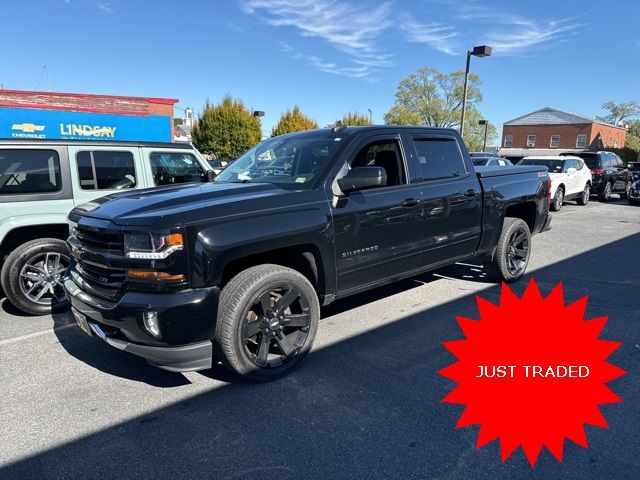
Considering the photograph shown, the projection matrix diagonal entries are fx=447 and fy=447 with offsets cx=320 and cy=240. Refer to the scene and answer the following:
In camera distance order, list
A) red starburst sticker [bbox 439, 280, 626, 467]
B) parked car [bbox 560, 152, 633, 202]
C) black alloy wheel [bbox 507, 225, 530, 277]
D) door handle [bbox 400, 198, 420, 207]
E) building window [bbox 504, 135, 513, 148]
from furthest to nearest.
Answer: building window [bbox 504, 135, 513, 148] < parked car [bbox 560, 152, 633, 202] < black alloy wheel [bbox 507, 225, 530, 277] < door handle [bbox 400, 198, 420, 207] < red starburst sticker [bbox 439, 280, 626, 467]

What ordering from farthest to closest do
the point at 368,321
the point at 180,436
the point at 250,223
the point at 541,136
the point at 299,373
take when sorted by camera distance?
the point at 541,136 → the point at 368,321 → the point at 299,373 → the point at 250,223 → the point at 180,436

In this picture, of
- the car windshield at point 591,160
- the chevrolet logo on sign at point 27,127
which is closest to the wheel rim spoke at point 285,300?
the car windshield at point 591,160

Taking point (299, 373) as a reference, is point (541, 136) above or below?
above

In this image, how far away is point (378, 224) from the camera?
3.88m

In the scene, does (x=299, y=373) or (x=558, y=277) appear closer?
(x=299, y=373)

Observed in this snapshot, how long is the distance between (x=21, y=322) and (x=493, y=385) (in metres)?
4.59

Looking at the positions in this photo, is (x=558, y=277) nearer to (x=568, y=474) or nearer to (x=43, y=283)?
(x=568, y=474)

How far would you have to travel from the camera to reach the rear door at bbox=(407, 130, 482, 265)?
4.40 metres

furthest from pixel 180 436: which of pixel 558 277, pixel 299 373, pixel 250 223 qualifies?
pixel 558 277

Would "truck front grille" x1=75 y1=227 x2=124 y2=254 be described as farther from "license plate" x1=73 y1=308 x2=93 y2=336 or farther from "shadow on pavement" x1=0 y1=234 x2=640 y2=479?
"shadow on pavement" x1=0 y1=234 x2=640 y2=479

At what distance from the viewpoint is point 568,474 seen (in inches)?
92.7

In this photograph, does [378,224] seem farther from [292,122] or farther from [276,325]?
[292,122]

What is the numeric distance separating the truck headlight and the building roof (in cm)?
6082

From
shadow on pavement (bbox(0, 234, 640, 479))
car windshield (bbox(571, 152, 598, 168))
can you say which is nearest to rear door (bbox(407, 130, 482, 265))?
shadow on pavement (bbox(0, 234, 640, 479))
